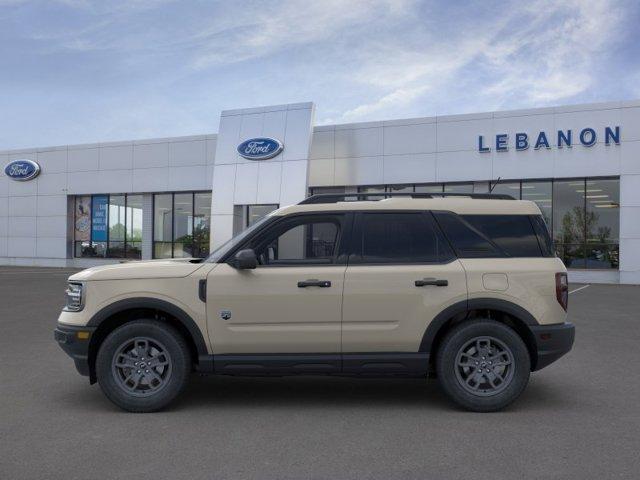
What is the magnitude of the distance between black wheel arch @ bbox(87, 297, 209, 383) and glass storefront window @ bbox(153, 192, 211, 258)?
23.7 meters

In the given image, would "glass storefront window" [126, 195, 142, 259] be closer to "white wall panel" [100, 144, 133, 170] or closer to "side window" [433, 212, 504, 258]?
"white wall panel" [100, 144, 133, 170]

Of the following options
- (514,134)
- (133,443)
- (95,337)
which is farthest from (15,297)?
(514,134)

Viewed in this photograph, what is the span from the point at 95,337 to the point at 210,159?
932 inches

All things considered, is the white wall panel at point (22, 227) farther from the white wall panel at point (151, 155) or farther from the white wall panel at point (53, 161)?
the white wall panel at point (151, 155)

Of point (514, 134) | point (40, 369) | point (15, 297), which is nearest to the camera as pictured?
point (40, 369)

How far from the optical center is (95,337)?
5523 mm

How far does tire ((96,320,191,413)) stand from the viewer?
539 cm

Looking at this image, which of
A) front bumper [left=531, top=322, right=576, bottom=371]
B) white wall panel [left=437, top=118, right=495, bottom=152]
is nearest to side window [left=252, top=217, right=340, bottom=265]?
front bumper [left=531, top=322, right=576, bottom=371]

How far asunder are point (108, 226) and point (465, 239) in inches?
1128

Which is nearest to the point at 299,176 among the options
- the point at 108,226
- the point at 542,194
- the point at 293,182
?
the point at 293,182

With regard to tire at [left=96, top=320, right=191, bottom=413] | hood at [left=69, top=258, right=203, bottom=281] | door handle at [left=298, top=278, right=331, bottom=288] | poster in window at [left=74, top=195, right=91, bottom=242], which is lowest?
tire at [left=96, top=320, right=191, bottom=413]

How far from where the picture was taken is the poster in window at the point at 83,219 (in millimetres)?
32094

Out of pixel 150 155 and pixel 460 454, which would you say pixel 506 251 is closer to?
pixel 460 454

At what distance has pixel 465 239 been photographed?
18.5ft
